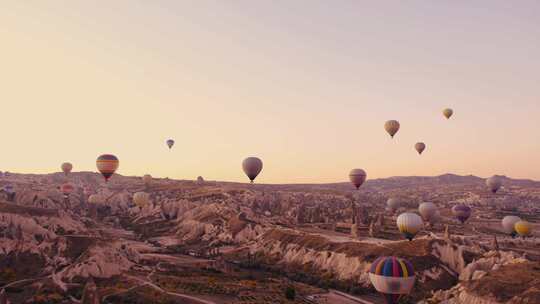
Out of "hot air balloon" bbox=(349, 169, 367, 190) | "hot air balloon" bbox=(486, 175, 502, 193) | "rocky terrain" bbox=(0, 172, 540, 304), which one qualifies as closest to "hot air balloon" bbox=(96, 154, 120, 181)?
"rocky terrain" bbox=(0, 172, 540, 304)

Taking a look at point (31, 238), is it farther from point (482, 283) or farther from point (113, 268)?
point (482, 283)

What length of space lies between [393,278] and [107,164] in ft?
235

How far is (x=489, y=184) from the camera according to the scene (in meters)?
113

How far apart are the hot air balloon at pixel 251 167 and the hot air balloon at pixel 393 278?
46.2m

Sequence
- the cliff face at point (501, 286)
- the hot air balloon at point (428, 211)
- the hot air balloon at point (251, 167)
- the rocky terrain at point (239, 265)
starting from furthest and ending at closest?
the hot air balloon at point (428, 211) < the hot air balloon at point (251, 167) < the rocky terrain at point (239, 265) < the cliff face at point (501, 286)

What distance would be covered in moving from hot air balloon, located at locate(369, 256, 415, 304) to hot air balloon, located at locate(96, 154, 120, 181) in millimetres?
68941

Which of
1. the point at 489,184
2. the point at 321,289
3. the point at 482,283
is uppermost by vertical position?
the point at 489,184

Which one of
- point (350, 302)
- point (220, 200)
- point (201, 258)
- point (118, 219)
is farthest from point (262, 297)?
point (118, 219)

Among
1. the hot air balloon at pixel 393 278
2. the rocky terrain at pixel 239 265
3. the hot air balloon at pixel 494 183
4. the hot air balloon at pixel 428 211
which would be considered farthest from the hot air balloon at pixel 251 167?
Answer: the hot air balloon at pixel 494 183

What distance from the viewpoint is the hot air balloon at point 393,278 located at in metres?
42.3

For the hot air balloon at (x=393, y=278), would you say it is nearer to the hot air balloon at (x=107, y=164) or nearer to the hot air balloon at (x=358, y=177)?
the hot air balloon at (x=358, y=177)

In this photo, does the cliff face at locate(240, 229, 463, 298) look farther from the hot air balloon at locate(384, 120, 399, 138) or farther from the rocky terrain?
the hot air balloon at locate(384, 120, 399, 138)

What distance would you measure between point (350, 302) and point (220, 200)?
9966 centimetres

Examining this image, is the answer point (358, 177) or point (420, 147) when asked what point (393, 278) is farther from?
point (420, 147)
